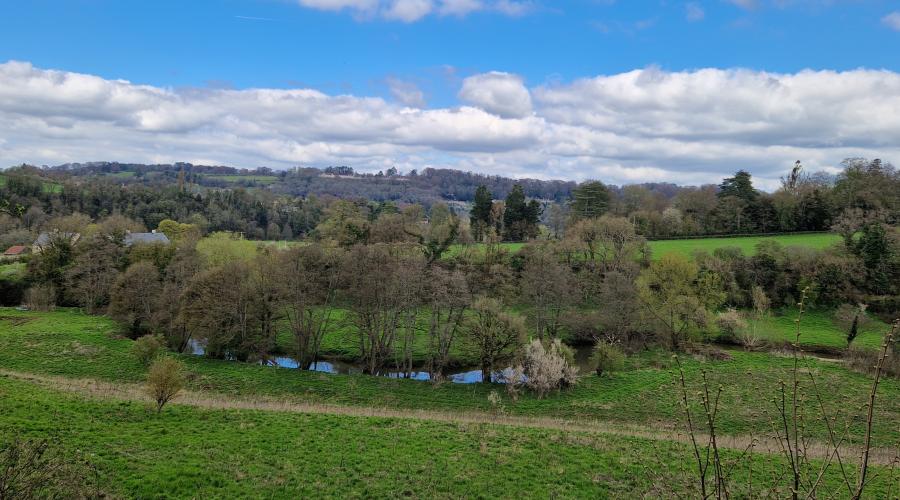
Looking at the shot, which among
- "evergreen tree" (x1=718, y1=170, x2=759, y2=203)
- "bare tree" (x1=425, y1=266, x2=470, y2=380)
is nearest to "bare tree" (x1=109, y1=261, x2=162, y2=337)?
"bare tree" (x1=425, y1=266, x2=470, y2=380)

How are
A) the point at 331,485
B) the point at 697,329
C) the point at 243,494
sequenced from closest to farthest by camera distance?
the point at 243,494
the point at 331,485
the point at 697,329

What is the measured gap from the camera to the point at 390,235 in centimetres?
4581

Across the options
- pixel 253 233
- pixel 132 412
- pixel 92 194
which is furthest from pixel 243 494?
pixel 92 194

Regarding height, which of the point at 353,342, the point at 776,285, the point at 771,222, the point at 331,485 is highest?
the point at 771,222

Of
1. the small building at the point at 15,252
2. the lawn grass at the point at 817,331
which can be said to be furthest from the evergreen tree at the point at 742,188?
the small building at the point at 15,252

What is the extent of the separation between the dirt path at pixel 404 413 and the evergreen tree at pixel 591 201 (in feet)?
143

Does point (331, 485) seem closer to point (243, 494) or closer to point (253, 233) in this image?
point (243, 494)

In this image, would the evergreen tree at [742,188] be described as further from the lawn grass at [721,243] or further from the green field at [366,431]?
the green field at [366,431]

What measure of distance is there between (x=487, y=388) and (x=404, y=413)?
6346 mm

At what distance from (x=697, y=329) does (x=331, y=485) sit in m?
29.3

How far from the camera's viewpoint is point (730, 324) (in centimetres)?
3628

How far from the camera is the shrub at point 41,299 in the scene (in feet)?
137

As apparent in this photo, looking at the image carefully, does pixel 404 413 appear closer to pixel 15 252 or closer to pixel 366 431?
pixel 366 431

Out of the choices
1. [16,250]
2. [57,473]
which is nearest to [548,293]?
[57,473]
